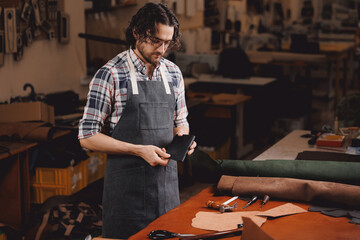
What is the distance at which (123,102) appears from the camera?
2406mm

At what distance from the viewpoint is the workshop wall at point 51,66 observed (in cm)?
451

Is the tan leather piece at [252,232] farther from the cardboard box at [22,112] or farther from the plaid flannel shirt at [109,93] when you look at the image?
the cardboard box at [22,112]

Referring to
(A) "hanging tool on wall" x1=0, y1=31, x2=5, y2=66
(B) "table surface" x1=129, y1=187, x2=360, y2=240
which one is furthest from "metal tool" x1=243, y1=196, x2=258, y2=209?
(A) "hanging tool on wall" x1=0, y1=31, x2=5, y2=66

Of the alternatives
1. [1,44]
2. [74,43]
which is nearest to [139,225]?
[1,44]

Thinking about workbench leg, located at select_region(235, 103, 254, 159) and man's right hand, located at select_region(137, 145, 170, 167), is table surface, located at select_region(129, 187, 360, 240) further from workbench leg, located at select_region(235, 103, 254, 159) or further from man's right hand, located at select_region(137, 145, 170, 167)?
workbench leg, located at select_region(235, 103, 254, 159)

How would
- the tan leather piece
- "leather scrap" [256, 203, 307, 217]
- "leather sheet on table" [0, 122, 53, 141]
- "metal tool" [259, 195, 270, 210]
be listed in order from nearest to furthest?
the tan leather piece < "leather scrap" [256, 203, 307, 217] < "metal tool" [259, 195, 270, 210] < "leather sheet on table" [0, 122, 53, 141]

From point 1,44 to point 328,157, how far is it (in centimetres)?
280

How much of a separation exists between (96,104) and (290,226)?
3.26 feet

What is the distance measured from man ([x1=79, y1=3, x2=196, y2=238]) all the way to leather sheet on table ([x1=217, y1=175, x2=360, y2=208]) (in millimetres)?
320

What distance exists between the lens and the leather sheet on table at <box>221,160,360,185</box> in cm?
219

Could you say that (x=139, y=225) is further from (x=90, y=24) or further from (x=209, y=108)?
(x=90, y=24)

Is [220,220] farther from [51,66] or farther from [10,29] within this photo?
[51,66]

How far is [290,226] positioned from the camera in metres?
1.90

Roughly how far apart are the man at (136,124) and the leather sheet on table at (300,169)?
26 cm
